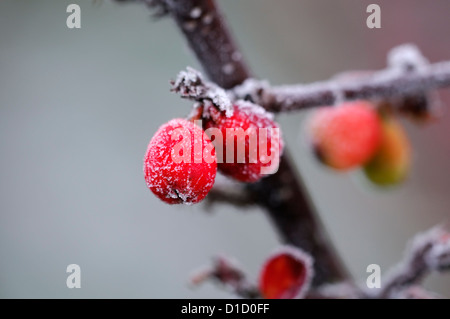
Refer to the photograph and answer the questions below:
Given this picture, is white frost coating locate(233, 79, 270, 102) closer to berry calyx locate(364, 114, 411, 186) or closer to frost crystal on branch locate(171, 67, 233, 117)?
frost crystal on branch locate(171, 67, 233, 117)

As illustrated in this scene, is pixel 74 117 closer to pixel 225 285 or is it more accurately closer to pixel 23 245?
pixel 23 245

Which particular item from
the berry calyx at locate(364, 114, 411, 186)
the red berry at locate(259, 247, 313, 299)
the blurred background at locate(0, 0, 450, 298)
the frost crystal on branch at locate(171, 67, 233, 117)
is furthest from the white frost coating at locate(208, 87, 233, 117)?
the blurred background at locate(0, 0, 450, 298)

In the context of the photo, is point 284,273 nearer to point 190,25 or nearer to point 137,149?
point 190,25

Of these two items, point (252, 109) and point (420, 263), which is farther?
point (420, 263)

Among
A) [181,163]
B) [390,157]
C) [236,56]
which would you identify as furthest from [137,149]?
[181,163]

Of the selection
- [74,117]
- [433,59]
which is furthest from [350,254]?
[74,117]

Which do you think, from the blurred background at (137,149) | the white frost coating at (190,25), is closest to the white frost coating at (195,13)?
the white frost coating at (190,25)

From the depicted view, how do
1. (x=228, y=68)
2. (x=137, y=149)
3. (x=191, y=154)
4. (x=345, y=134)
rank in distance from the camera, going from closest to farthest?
(x=191, y=154)
(x=228, y=68)
(x=345, y=134)
(x=137, y=149)
